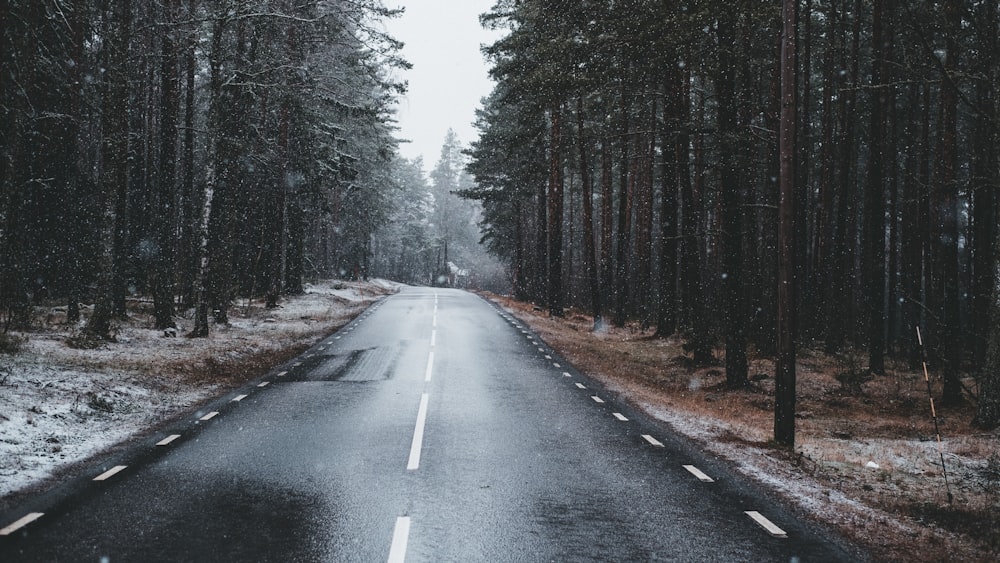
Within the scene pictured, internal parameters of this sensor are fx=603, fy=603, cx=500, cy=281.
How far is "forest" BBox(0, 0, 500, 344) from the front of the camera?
1416 cm

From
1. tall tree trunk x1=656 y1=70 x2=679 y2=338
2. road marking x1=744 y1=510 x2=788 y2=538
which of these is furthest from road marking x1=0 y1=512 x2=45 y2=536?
tall tree trunk x1=656 y1=70 x2=679 y2=338

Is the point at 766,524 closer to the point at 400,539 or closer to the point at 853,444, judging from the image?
the point at 400,539

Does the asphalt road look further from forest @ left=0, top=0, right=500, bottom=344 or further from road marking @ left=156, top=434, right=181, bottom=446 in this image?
forest @ left=0, top=0, right=500, bottom=344

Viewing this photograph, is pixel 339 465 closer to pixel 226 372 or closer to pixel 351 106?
pixel 226 372


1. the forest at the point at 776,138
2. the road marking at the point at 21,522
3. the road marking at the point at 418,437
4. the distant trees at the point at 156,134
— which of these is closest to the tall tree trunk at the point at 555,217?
the forest at the point at 776,138

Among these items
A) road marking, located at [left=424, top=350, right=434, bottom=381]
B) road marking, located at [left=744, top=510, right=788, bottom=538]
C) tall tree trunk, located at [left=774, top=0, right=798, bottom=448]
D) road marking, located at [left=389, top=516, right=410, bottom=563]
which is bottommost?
road marking, located at [left=744, top=510, right=788, bottom=538]

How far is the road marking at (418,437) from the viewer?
7258mm

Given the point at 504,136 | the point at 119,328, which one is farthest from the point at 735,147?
the point at 504,136

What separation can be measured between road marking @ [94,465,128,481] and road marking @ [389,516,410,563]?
340cm

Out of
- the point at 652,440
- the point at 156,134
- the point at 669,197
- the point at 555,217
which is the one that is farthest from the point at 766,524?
the point at 156,134

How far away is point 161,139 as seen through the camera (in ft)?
66.4

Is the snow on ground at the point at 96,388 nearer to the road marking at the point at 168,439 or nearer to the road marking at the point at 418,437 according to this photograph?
the road marking at the point at 168,439

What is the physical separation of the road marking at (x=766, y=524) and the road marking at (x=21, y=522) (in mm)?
6432

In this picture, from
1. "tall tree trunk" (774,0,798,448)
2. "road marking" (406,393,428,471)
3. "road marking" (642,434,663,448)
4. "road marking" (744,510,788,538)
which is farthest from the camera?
"tall tree trunk" (774,0,798,448)
